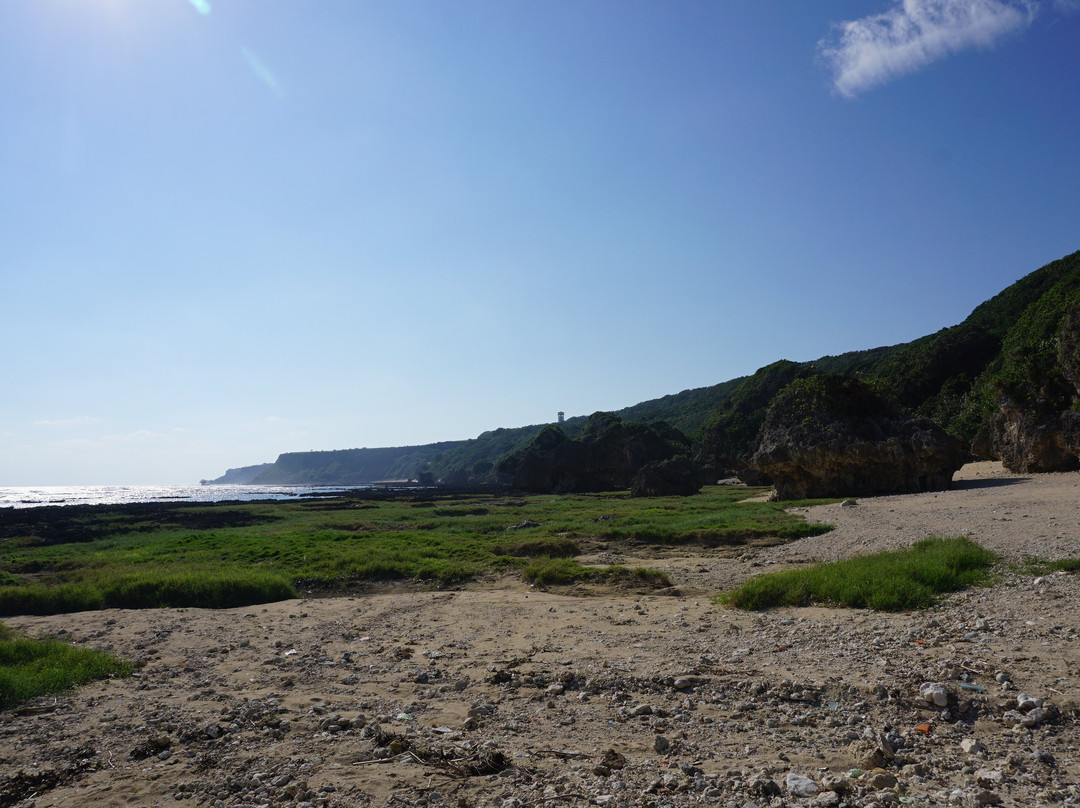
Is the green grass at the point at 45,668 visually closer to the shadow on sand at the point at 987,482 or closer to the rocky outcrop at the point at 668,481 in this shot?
the shadow on sand at the point at 987,482

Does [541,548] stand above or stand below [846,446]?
below

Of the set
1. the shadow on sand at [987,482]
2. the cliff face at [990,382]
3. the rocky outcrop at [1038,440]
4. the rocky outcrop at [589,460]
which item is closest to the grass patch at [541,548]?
the shadow on sand at [987,482]

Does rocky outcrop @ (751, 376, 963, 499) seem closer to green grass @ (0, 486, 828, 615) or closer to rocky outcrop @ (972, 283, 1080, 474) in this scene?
rocky outcrop @ (972, 283, 1080, 474)

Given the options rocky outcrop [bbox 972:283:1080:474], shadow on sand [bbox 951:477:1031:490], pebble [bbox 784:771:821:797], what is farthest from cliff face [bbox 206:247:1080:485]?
pebble [bbox 784:771:821:797]

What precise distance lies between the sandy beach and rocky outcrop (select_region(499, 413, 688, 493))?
60899mm

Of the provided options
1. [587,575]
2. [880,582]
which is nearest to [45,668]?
[587,575]

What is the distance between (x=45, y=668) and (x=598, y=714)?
8055 millimetres

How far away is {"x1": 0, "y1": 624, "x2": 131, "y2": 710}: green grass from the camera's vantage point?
26.6 ft

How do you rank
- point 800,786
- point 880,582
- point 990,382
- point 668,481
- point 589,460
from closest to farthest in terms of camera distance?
point 800,786, point 880,582, point 990,382, point 668,481, point 589,460

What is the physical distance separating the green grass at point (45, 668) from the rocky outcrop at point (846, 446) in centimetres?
3091

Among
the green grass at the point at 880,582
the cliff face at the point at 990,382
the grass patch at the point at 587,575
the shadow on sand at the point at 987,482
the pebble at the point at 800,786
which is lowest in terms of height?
the shadow on sand at the point at 987,482

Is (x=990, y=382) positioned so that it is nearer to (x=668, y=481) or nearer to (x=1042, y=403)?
(x=1042, y=403)

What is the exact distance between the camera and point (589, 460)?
72.7 meters

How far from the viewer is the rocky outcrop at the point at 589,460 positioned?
238 feet
